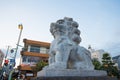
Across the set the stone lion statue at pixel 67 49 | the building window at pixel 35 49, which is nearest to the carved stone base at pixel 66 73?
the stone lion statue at pixel 67 49

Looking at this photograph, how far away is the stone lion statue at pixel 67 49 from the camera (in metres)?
4.62

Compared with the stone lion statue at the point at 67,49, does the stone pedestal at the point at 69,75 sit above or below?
below

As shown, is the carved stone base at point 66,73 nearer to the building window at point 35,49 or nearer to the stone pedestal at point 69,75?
the stone pedestal at point 69,75

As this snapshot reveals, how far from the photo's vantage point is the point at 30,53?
28906 mm

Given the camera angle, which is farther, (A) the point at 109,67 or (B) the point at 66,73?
(A) the point at 109,67

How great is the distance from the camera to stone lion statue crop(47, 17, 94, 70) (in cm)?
462

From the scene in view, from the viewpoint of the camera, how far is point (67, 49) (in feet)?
15.7

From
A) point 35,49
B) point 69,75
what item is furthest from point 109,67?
point 69,75

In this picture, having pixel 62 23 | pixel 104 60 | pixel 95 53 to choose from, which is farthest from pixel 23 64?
pixel 62 23

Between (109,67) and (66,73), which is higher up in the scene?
(109,67)

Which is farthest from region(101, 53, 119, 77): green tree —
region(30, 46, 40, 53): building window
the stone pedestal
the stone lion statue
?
the stone pedestal

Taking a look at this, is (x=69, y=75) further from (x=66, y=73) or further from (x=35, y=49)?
(x=35, y=49)

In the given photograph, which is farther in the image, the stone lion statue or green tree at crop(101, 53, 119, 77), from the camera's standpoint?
green tree at crop(101, 53, 119, 77)

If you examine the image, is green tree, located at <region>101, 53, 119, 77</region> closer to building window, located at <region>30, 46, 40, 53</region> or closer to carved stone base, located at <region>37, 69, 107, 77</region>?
building window, located at <region>30, 46, 40, 53</region>
